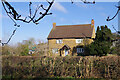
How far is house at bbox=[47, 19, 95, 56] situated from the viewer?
89.4 feet

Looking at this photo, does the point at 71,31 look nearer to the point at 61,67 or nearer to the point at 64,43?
the point at 64,43

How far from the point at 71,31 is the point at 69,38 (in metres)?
1.80

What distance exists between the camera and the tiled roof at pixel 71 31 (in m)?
27.6

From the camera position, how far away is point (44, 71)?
8.45 m

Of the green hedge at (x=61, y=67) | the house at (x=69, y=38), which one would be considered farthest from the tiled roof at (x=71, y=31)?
the green hedge at (x=61, y=67)

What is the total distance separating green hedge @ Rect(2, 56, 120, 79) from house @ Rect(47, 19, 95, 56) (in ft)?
58.5

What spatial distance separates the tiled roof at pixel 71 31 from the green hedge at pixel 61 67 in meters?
18.9

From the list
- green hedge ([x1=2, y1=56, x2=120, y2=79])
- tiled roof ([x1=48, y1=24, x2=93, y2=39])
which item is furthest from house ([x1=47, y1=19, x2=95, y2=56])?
green hedge ([x1=2, y1=56, x2=120, y2=79])

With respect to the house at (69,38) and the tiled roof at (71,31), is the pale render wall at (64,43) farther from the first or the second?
the tiled roof at (71,31)

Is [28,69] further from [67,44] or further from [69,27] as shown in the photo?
[69,27]

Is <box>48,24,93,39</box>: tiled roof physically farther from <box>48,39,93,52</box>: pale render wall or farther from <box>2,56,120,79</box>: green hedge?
<box>2,56,120,79</box>: green hedge

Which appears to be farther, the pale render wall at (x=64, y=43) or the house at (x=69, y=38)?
the pale render wall at (x=64, y=43)

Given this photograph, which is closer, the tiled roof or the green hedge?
the green hedge

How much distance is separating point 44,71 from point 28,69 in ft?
3.50
